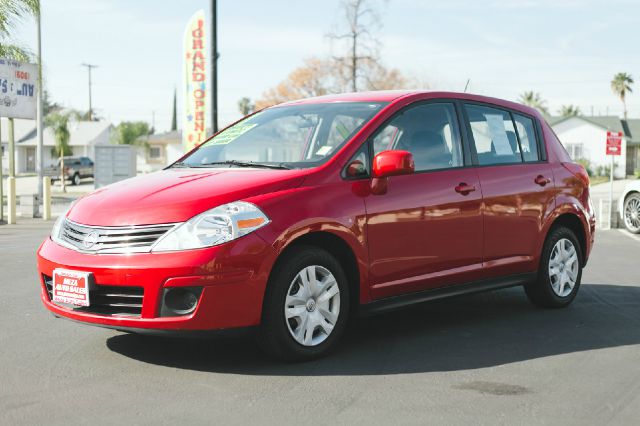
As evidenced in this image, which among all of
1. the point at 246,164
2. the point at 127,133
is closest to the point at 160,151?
the point at 127,133

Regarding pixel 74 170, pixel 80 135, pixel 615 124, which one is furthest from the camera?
pixel 80 135

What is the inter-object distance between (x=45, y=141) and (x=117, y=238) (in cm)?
7904

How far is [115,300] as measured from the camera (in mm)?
4840

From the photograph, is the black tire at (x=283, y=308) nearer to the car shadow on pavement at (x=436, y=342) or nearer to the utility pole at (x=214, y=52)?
the car shadow on pavement at (x=436, y=342)

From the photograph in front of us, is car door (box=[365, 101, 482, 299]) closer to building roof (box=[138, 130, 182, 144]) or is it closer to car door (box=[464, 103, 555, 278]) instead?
car door (box=[464, 103, 555, 278])

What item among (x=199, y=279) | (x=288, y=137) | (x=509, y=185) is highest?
(x=288, y=137)

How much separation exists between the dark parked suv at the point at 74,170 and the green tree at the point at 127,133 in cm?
2714

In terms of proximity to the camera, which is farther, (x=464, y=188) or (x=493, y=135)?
(x=493, y=135)

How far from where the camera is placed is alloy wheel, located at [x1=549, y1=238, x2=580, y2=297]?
7137mm

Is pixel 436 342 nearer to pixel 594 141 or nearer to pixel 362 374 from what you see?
pixel 362 374

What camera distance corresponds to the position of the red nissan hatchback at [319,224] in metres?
4.73

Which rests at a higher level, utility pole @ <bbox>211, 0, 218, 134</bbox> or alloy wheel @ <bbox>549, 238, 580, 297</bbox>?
utility pole @ <bbox>211, 0, 218, 134</bbox>

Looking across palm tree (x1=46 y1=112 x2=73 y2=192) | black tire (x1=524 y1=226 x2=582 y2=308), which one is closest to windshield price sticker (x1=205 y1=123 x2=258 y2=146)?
black tire (x1=524 y1=226 x2=582 y2=308)

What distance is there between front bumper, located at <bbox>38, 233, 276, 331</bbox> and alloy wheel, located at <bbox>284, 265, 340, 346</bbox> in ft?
0.85
